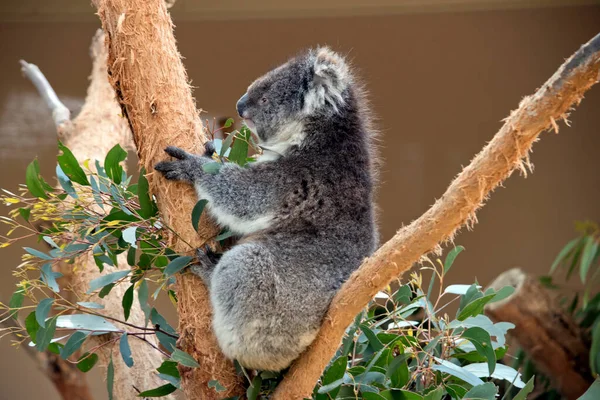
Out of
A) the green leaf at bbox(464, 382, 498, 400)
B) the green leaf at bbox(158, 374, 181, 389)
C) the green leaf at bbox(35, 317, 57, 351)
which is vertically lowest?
the green leaf at bbox(158, 374, 181, 389)

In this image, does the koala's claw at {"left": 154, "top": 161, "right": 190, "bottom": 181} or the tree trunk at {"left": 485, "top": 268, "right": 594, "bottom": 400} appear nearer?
the koala's claw at {"left": 154, "top": 161, "right": 190, "bottom": 181}

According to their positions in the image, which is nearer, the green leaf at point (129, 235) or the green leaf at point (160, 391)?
the green leaf at point (129, 235)

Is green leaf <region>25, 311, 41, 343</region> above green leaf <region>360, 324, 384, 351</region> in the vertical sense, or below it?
below

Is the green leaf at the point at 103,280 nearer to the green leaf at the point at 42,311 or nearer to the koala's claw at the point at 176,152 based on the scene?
the green leaf at the point at 42,311

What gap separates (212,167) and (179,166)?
9cm

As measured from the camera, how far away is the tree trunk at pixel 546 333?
3.31m

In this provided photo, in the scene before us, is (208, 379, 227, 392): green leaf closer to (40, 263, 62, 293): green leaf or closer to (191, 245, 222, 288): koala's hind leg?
(191, 245, 222, 288): koala's hind leg

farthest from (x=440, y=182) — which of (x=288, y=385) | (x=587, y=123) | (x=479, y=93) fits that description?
(x=288, y=385)

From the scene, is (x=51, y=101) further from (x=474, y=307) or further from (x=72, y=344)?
(x=474, y=307)

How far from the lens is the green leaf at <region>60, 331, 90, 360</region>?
6.20 feet

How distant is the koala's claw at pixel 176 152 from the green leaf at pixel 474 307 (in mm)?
886

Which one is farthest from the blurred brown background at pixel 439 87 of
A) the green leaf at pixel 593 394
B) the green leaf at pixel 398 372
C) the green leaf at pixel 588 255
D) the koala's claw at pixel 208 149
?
the green leaf at pixel 398 372

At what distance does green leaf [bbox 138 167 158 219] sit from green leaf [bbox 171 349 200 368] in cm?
41

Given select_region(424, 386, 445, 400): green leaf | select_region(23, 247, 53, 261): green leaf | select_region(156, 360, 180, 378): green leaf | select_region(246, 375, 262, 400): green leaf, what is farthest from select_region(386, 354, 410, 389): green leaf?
select_region(23, 247, 53, 261): green leaf
